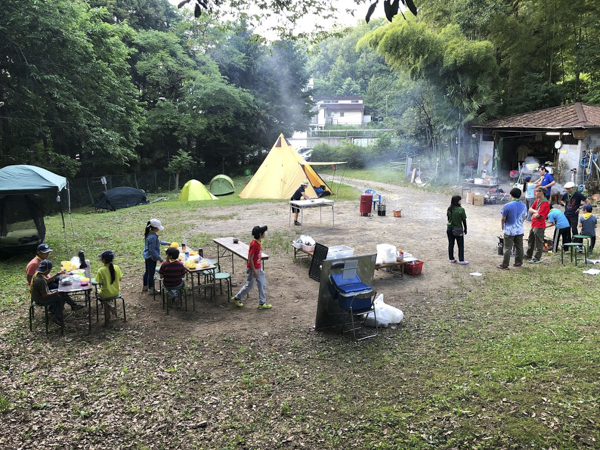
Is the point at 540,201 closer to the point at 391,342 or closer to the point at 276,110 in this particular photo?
the point at 391,342

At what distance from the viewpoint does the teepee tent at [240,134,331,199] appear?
20453mm

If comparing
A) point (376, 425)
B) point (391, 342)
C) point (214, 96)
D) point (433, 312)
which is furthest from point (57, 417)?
point (214, 96)

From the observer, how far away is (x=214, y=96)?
2741cm

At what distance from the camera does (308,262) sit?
32.6 ft

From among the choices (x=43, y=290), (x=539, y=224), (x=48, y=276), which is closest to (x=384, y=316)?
(x=43, y=290)

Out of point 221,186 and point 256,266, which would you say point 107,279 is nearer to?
point 256,266

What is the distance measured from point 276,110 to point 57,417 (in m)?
30.7

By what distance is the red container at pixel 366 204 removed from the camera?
15.3 m

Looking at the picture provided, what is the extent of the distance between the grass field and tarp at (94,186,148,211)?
12756mm

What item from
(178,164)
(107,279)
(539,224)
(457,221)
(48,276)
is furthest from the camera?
(178,164)

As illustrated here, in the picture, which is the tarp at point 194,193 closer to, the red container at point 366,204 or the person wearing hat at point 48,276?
the red container at point 366,204

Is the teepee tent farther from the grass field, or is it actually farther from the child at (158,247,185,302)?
the grass field

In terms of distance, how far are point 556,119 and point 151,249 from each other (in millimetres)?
18590

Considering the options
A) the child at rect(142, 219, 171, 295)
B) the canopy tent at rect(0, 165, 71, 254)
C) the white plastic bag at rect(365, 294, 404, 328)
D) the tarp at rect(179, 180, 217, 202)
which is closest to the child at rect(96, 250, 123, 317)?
the child at rect(142, 219, 171, 295)
